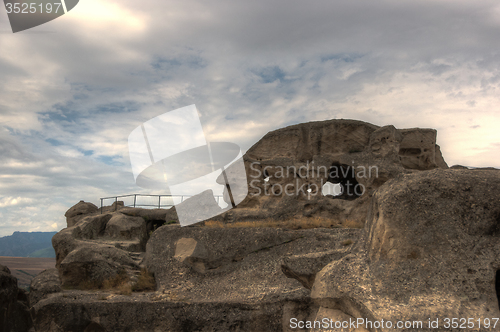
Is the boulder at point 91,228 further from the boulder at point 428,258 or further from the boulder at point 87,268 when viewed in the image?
the boulder at point 428,258

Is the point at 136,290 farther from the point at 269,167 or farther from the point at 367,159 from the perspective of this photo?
the point at 367,159

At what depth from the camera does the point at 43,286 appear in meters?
11.9

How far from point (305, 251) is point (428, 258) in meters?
5.84

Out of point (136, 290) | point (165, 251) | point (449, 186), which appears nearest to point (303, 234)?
point (165, 251)

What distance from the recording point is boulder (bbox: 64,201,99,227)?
23688 millimetres

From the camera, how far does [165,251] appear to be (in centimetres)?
1116

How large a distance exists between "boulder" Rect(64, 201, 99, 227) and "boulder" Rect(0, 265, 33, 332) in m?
18.9

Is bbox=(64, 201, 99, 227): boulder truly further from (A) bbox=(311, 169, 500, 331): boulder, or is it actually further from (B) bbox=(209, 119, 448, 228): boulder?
(A) bbox=(311, 169, 500, 331): boulder

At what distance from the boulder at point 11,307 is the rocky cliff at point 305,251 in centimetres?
335

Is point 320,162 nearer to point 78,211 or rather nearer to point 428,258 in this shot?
point 428,258

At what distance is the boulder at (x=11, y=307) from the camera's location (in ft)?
17.7

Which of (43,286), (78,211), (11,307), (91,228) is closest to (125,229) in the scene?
(91,228)

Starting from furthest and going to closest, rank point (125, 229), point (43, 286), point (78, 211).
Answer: point (78, 211) < point (125, 229) < point (43, 286)

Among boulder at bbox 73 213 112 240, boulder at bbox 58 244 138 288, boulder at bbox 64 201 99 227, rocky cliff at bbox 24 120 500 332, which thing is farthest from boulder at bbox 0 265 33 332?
boulder at bbox 64 201 99 227
